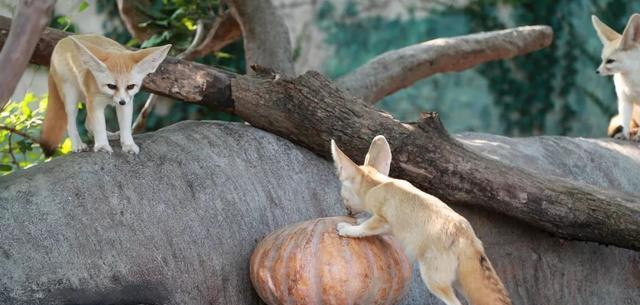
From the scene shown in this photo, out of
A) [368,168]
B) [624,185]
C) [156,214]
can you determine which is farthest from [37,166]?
[624,185]

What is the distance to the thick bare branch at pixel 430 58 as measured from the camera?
26.3 ft

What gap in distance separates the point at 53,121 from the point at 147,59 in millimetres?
963

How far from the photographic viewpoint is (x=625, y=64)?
7727mm

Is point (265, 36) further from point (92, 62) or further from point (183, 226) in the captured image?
point (92, 62)

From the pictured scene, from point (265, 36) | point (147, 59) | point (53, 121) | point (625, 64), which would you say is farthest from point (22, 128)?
point (625, 64)

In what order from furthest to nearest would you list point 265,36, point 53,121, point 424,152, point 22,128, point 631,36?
point 265,36, point 631,36, point 22,128, point 424,152, point 53,121

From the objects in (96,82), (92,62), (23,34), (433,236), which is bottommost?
(433,236)

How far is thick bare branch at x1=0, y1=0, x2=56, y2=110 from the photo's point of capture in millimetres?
3570

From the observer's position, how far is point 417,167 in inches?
245

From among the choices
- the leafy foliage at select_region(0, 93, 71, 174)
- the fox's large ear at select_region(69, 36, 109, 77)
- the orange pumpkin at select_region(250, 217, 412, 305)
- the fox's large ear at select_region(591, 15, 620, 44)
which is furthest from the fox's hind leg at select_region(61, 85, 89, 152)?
the fox's large ear at select_region(591, 15, 620, 44)

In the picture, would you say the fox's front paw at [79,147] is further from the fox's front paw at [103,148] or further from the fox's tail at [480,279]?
the fox's tail at [480,279]

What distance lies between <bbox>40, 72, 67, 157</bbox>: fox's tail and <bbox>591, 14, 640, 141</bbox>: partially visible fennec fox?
4.10 metres

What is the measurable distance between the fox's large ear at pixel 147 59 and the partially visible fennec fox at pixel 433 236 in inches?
48.3

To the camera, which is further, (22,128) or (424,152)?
(22,128)
